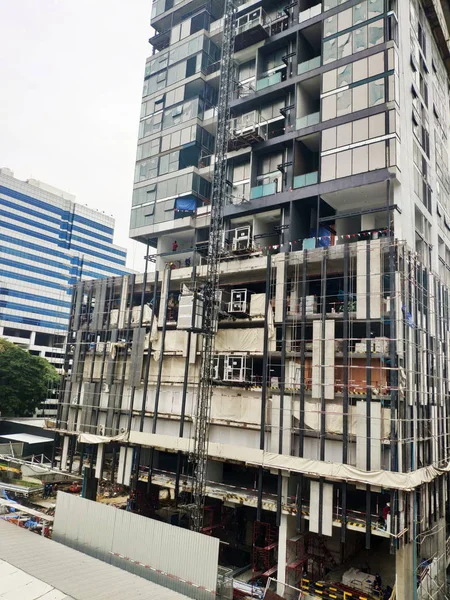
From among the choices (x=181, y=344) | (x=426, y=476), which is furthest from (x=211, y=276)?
(x=426, y=476)

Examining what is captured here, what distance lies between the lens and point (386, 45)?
3497cm

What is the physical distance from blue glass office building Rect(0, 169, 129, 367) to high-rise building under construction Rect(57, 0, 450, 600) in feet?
232

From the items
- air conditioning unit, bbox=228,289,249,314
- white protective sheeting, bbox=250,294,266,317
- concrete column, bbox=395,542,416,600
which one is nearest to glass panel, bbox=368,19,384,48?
white protective sheeting, bbox=250,294,266,317

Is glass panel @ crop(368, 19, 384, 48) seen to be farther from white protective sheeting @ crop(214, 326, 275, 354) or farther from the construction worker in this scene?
the construction worker

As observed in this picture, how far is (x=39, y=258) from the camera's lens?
4803 inches

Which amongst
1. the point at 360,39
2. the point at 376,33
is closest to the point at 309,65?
the point at 360,39

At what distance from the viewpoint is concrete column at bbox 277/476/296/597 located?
92.7 ft

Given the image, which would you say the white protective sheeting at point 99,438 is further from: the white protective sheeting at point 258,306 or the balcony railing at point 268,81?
the balcony railing at point 268,81

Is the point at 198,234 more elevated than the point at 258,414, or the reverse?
the point at 198,234

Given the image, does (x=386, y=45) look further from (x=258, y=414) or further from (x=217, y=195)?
(x=258, y=414)

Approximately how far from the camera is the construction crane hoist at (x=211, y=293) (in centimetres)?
3347

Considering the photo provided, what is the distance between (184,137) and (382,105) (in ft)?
69.2

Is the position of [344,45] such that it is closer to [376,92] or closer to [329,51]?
[329,51]

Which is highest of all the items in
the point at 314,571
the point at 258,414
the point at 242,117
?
the point at 242,117
